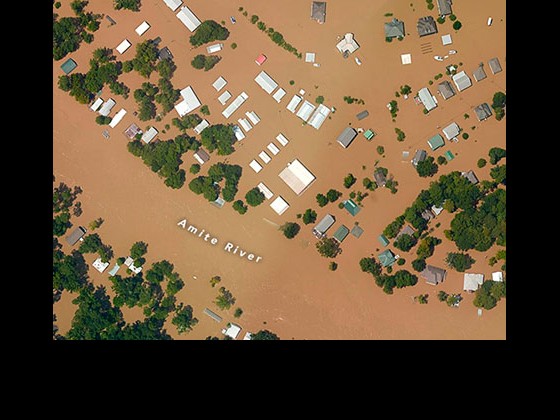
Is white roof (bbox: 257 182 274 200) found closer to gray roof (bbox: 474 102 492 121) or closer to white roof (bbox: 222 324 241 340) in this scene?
white roof (bbox: 222 324 241 340)

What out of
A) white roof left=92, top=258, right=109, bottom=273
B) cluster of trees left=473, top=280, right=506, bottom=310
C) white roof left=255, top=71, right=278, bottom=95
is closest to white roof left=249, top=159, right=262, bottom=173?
white roof left=255, top=71, right=278, bottom=95

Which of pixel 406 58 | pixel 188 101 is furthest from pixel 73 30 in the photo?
pixel 406 58

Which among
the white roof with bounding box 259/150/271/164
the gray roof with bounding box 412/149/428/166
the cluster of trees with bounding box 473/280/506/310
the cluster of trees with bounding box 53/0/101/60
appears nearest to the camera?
the cluster of trees with bounding box 473/280/506/310

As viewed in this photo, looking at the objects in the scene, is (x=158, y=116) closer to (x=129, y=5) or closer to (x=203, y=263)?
(x=129, y=5)

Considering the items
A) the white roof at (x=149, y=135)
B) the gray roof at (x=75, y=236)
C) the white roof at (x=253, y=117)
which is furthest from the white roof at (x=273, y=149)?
the gray roof at (x=75, y=236)

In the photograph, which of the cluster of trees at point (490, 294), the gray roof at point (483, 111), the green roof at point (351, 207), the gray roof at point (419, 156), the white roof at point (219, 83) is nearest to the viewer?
the cluster of trees at point (490, 294)

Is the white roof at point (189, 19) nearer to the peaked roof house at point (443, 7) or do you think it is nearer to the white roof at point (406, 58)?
the white roof at point (406, 58)
